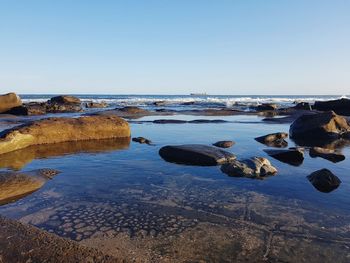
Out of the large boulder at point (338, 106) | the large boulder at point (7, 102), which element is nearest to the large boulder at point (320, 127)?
the large boulder at point (338, 106)

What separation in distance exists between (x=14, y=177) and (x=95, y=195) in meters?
1.72

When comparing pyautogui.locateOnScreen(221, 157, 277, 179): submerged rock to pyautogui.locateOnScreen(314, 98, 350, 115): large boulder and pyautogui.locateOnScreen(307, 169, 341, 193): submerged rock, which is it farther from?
pyautogui.locateOnScreen(314, 98, 350, 115): large boulder

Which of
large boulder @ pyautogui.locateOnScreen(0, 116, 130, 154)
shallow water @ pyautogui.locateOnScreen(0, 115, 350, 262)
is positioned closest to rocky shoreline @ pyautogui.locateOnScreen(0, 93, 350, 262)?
large boulder @ pyautogui.locateOnScreen(0, 116, 130, 154)

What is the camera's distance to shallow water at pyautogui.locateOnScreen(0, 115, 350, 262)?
510cm

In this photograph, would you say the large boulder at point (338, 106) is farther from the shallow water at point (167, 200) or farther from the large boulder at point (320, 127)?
the shallow water at point (167, 200)

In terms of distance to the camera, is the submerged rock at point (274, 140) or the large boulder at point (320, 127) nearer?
the submerged rock at point (274, 140)

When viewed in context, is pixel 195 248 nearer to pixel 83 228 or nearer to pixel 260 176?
pixel 83 228

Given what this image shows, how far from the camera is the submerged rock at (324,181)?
7.11 metres

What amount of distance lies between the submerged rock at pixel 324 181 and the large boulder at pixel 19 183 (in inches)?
208

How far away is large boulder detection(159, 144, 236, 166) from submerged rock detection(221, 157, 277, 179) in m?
0.72

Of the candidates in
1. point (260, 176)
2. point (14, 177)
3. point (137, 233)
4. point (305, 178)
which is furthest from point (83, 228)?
point (305, 178)

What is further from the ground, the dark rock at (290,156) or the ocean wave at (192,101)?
the dark rock at (290,156)

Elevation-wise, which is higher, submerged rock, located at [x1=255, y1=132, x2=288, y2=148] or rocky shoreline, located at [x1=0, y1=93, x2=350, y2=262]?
rocky shoreline, located at [x1=0, y1=93, x2=350, y2=262]

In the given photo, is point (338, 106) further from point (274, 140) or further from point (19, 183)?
point (19, 183)
